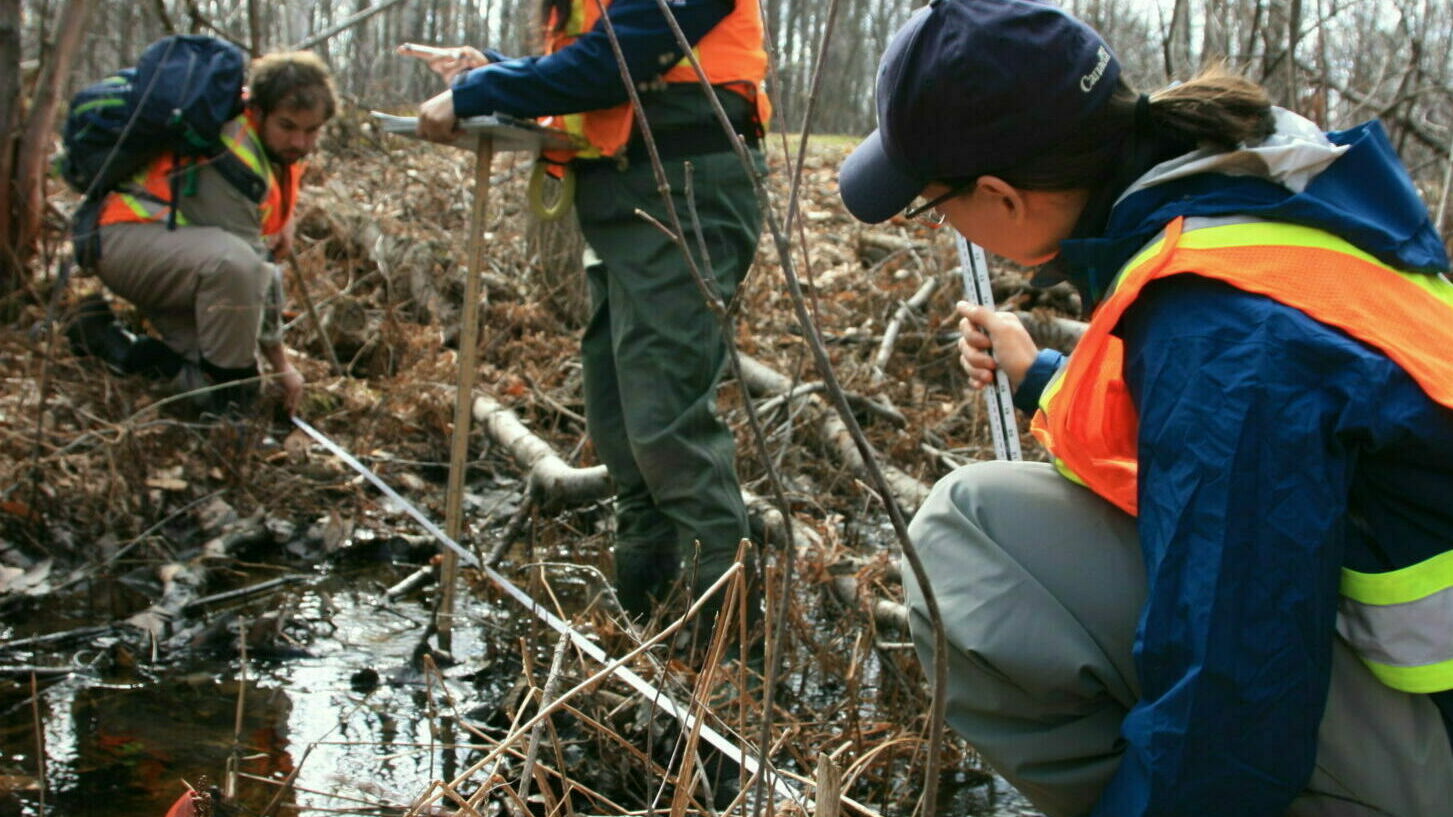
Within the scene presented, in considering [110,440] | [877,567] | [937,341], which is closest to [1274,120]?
[877,567]

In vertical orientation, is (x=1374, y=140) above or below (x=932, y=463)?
above

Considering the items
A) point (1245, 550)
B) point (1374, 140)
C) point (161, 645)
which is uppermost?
point (1374, 140)

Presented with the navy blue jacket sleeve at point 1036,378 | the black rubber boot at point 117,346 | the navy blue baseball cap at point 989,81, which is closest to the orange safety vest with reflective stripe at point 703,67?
the navy blue jacket sleeve at point 1036,378

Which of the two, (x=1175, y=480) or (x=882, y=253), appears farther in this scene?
(x=882, y=253)

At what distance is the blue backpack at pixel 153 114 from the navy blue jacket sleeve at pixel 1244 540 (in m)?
4.27

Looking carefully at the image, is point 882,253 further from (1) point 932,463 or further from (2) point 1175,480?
(2) point 1175,480

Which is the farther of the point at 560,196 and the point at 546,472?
the point at 546,472

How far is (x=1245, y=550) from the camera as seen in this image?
148 centimetres

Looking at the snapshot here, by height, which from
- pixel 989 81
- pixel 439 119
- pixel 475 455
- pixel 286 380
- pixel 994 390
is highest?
pixel 989 81

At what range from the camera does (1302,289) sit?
153 centimetres

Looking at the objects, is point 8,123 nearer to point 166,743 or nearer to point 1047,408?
point 166,743

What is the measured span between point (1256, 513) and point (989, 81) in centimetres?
64

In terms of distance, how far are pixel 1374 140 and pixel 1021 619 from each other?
0.76 metres

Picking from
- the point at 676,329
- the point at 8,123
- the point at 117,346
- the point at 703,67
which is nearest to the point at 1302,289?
the point at 676,329
